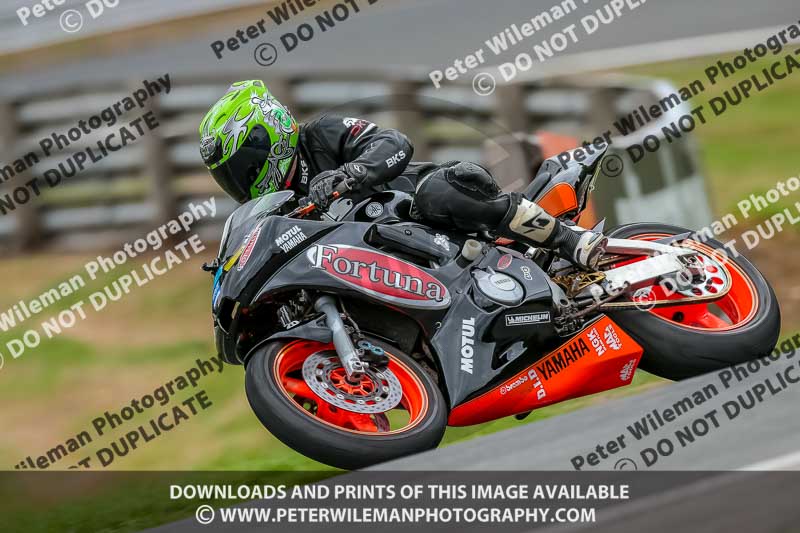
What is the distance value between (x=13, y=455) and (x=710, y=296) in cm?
580

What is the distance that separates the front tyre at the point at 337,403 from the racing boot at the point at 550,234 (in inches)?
36.6

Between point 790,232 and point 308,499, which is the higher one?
point 308,499

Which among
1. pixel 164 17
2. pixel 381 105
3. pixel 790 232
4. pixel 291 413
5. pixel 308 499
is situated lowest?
pixel 790 232

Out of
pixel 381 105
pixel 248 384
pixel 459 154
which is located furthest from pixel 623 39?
pixel 248 384

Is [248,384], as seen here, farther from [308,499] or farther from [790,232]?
[790,232]

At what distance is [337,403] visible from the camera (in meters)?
4.91

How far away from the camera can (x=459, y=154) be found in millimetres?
12414
